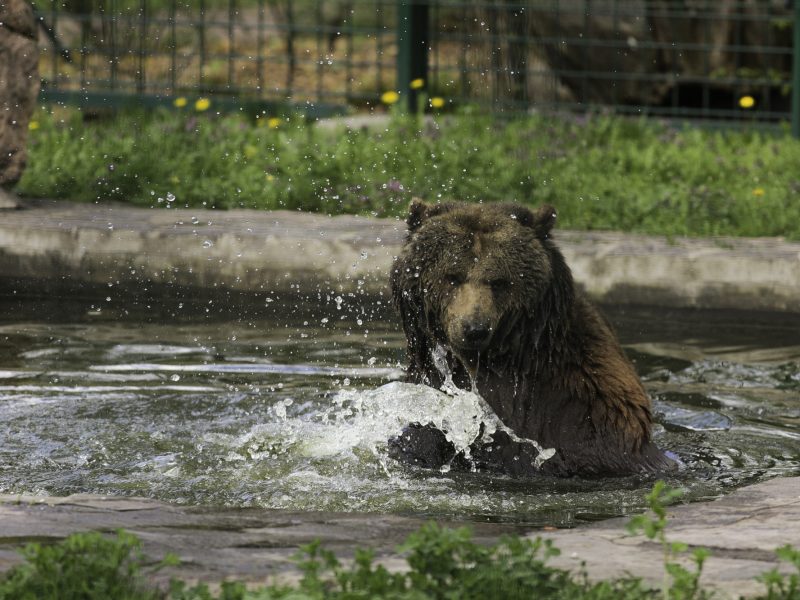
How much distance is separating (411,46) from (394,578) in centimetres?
1002

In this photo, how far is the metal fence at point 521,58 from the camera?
1278cm

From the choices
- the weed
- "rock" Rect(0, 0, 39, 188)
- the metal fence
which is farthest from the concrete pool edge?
the weed

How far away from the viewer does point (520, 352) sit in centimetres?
534

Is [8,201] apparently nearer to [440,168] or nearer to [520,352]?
[440,168]

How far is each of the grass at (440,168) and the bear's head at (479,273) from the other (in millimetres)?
3621

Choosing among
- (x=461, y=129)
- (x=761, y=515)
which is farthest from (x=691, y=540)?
(x=461, y=129)

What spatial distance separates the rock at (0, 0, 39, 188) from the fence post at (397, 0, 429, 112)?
4.19 metres

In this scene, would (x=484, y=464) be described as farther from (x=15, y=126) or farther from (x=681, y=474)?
(x=15, y=126)

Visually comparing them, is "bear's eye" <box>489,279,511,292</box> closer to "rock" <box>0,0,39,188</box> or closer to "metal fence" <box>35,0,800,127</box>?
"rock" <box>0,0,39,188</box>

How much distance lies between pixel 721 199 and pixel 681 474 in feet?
14.8

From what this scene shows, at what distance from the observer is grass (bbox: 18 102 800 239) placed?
9.51 meters

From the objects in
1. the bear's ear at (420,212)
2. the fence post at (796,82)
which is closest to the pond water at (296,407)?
the bear's ear at (420,212)

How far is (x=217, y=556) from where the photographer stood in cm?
356

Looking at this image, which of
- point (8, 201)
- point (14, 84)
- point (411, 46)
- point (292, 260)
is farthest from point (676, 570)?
point (411, 46)
